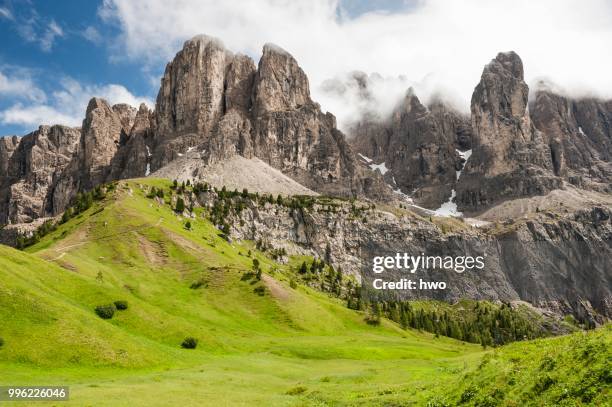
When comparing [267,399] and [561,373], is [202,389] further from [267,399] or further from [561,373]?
[561,373]

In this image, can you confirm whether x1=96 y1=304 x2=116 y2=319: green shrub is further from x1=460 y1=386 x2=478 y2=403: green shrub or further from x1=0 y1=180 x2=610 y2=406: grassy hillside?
x1=460 y1=386 x2=478 y2=403: green shrub

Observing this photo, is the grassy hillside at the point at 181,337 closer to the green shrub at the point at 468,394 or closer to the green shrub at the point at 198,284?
the green shrub at the point at 198,284

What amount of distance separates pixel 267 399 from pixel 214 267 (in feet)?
381

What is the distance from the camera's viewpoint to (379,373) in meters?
60.2

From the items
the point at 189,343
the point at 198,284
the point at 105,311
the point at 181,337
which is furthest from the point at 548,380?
the point at 198,284

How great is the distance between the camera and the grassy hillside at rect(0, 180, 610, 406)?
145ft

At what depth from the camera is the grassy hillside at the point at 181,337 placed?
1746 inches


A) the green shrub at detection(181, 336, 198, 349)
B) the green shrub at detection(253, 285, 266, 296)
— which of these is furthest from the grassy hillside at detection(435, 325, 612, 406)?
the green shrub at detection(253, 285, 266, 296)

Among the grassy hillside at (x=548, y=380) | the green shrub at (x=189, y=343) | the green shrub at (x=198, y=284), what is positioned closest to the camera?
the grassy hillside at (x=548, y=380)

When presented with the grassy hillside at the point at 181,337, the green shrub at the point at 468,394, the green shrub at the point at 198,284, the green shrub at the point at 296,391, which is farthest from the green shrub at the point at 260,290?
the green shrub at the point at 468,394

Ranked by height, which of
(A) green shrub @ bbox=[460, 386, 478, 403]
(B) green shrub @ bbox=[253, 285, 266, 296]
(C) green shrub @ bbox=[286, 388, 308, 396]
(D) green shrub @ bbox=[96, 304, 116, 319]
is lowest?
(C) green shrub @ bbox=[286, 388, 308, 396]

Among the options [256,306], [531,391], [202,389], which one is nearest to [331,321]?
[256,306]

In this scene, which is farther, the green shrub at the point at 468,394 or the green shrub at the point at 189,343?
the green shrub at the point at 189,343

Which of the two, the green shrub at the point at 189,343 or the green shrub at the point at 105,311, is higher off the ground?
the green shrub at the point at 105,311
